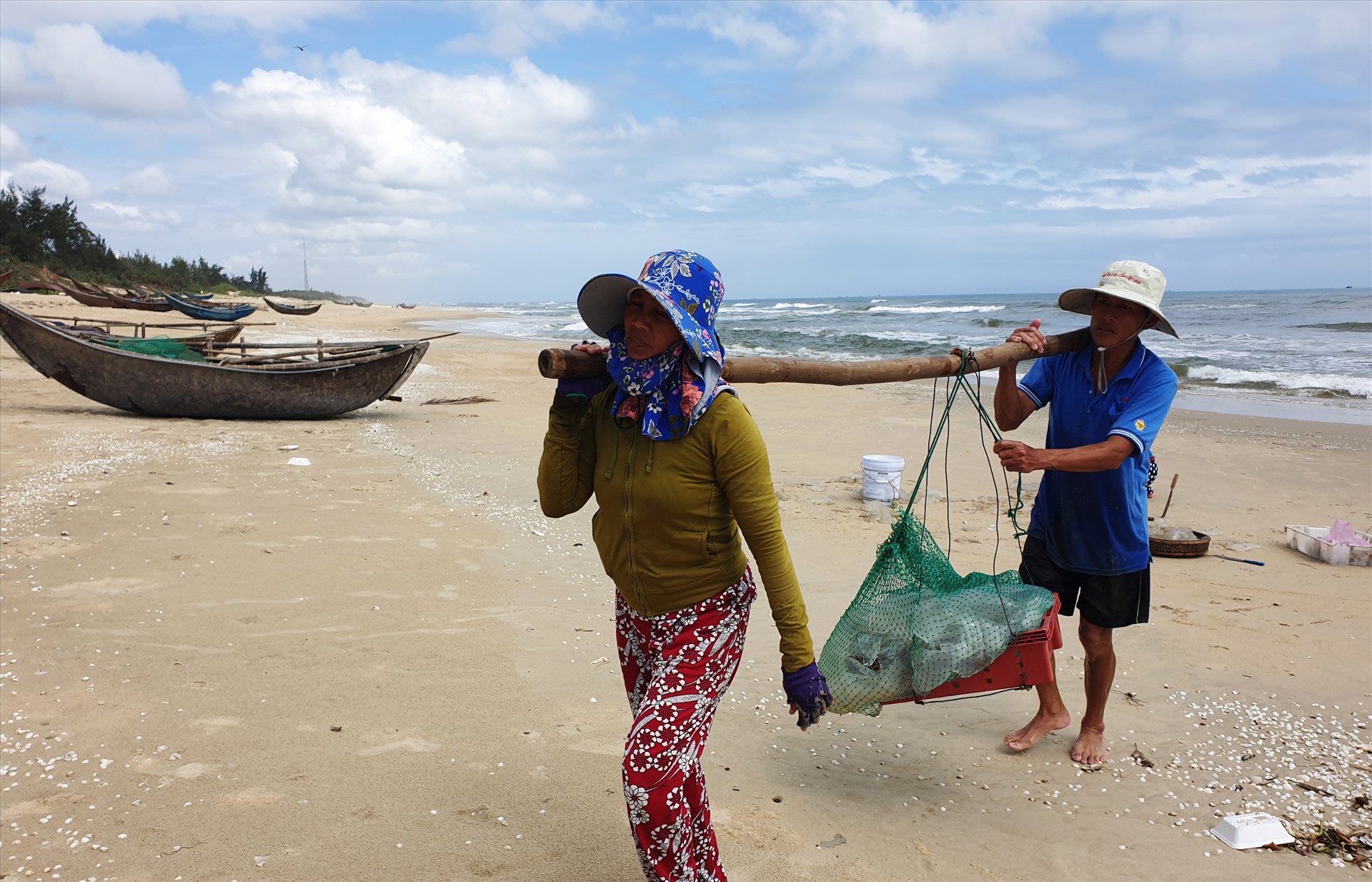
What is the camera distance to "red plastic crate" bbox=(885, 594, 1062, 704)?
3.13 m

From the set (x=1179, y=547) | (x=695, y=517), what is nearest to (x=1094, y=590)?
(x=695, y=517)

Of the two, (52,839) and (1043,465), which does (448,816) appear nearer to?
(52,839)

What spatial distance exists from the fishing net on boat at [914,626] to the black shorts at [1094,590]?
0.26m

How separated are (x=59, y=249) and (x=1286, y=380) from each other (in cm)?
5232

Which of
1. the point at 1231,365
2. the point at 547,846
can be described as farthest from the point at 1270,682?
the point at 1231,365

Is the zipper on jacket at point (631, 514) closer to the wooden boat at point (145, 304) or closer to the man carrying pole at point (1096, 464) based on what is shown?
the man carrying pole at point (1096, 464)

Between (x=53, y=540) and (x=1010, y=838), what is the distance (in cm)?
567

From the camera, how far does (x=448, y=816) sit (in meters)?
2.96

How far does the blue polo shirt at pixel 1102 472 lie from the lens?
3.14m

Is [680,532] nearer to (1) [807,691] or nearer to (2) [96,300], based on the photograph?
(1) [807,691]

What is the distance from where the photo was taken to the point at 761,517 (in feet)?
7.22

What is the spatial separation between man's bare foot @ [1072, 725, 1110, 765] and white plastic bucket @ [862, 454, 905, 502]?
3996mm

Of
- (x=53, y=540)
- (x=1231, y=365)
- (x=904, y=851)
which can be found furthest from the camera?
(x=1231, y=365)

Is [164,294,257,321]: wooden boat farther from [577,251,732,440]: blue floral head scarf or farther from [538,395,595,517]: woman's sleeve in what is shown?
[577,251,732,440]: blue floral head scarf
